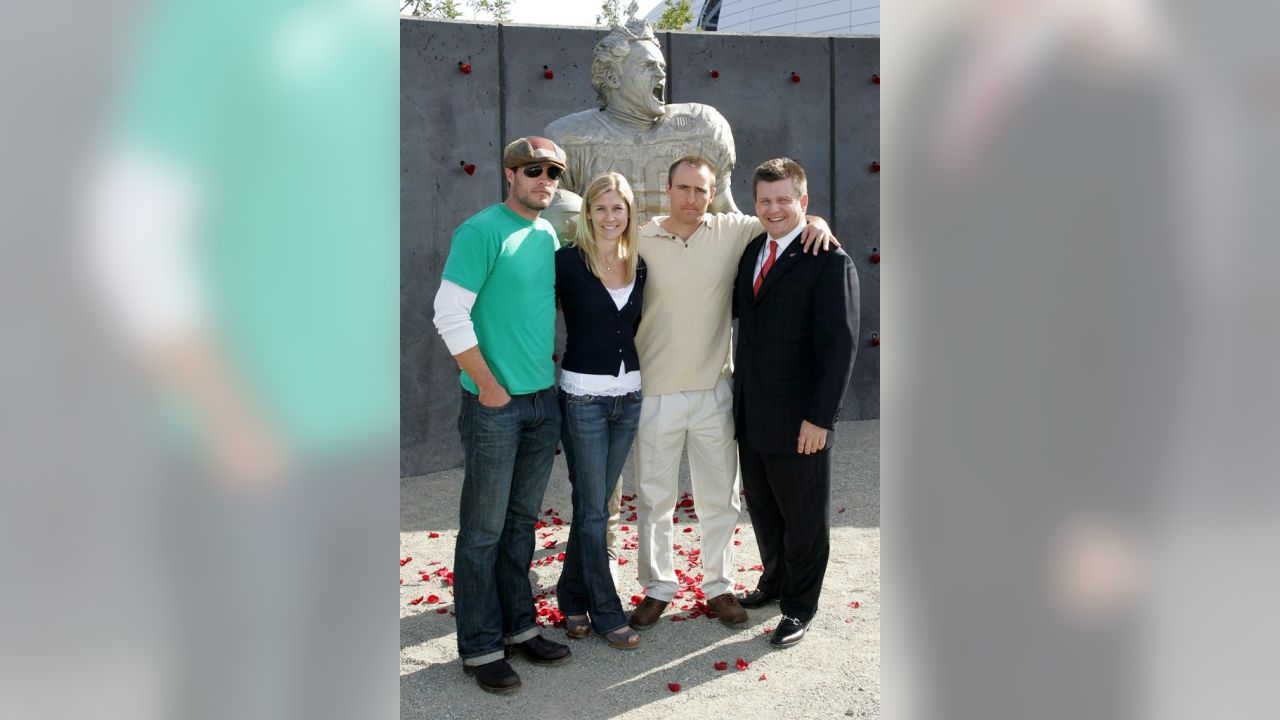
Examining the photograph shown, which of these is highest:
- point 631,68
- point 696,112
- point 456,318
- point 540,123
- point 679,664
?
point 540,123

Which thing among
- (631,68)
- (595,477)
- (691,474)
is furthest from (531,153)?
(631,68)

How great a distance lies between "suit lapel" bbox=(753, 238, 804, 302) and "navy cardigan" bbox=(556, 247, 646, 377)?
1.58 feet

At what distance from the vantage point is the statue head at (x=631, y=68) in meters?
4.87

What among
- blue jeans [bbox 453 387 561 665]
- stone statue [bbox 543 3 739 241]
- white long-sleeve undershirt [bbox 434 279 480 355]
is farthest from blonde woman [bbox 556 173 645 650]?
stone statue [bbox 543 3 739 241]

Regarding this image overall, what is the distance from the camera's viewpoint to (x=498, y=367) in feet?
10.8

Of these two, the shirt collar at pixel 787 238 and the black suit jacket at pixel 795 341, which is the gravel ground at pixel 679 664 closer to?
the black suit jacket at pixel 795 341

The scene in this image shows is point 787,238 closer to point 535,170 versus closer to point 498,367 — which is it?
point 535,170

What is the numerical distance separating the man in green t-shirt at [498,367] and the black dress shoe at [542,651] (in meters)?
0.19

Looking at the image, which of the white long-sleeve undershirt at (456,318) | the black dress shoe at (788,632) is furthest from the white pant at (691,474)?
the white long-sleeve undershirt at (456,318)

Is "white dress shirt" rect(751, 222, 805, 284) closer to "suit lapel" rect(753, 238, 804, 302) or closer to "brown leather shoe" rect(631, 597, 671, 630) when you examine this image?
"suit lapel" rect(753, 238, 804, 302)
